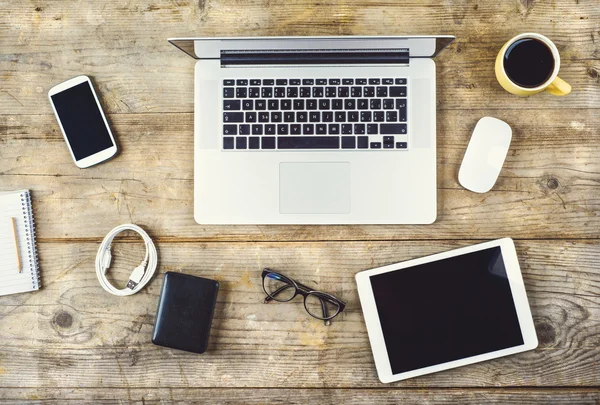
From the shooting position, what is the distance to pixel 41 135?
0.97 meters

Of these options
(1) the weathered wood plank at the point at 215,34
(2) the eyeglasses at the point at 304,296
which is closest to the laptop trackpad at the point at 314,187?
(2) the eyeglasses at the point at 304,296

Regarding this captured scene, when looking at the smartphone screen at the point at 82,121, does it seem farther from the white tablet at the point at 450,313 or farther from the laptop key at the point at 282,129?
the white tablet at the point at 450,313

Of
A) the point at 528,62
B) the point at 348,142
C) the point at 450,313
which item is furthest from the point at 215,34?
the point at 450,313

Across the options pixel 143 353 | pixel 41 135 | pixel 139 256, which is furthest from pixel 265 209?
pixel 41 135

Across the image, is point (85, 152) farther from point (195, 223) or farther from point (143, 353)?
point (143, 353)

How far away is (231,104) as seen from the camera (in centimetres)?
92

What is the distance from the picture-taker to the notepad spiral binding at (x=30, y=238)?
37.3 inches

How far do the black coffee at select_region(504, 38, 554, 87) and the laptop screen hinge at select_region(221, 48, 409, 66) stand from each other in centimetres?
20

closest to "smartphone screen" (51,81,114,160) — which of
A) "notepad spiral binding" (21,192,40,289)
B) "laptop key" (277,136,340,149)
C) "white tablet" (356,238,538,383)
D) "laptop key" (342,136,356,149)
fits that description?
"notepad spiral binding" (21,192,40,289)

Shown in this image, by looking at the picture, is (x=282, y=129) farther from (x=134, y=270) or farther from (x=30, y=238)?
(x=30, y=238)

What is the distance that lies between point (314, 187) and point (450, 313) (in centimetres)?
35

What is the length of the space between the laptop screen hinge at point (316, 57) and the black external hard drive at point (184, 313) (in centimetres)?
43

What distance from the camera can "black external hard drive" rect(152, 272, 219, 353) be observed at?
2.94ft

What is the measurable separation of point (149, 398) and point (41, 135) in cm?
57
